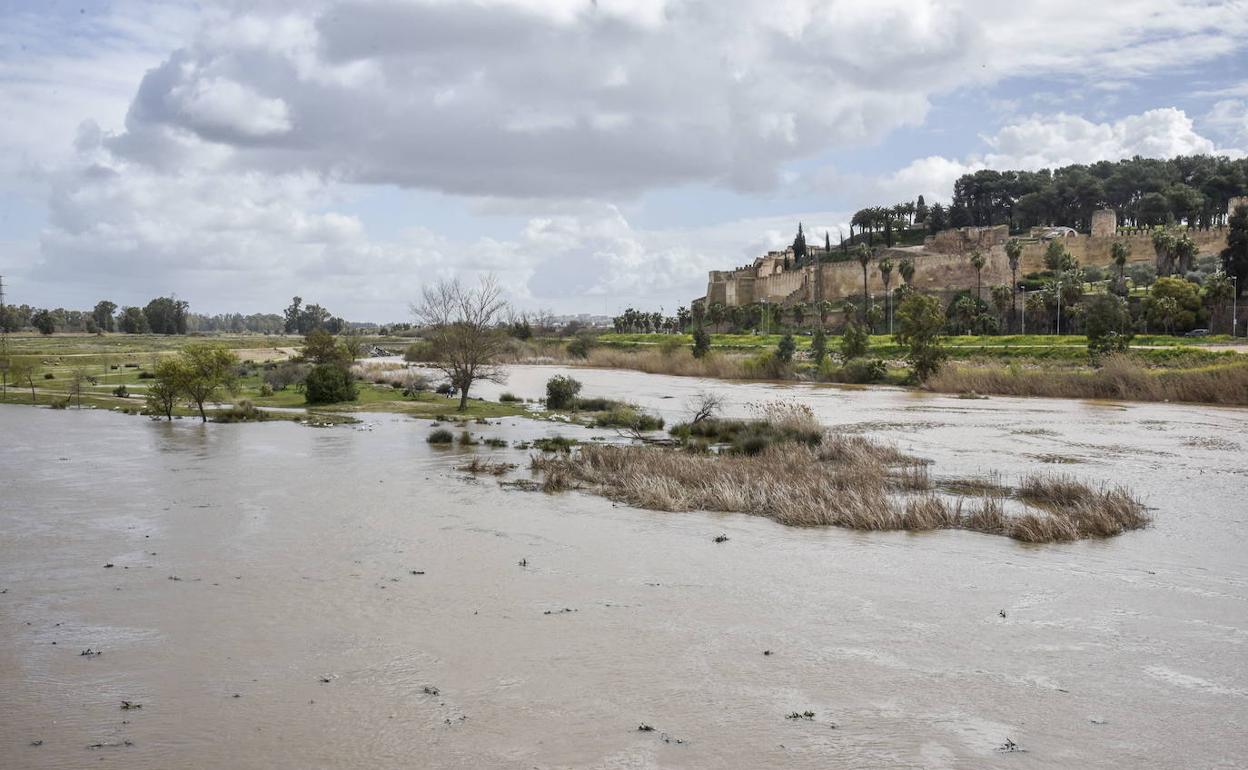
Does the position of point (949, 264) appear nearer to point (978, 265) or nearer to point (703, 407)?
point (978, 265)

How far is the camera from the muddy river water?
9.45m

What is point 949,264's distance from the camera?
107 m

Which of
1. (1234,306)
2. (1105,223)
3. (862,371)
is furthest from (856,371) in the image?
(1105,223)

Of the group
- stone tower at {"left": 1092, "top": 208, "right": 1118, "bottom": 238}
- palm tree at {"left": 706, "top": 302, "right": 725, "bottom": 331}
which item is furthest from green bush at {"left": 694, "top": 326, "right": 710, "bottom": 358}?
stone tower at {"left": 1092, "top": 208, "right": 1118, "bottom": 238}

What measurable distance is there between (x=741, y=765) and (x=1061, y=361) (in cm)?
5557

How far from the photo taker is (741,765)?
29.4ft

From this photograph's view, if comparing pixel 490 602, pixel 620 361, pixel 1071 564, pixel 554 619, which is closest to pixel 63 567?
pixel 490 602

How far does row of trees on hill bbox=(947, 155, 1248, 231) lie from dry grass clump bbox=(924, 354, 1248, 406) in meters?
68.9

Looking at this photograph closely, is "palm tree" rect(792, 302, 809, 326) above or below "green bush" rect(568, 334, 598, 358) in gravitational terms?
above

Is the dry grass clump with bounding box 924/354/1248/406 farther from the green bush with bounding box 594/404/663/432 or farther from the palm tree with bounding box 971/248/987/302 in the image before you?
the palm tree with bounding box 971/248/987/302

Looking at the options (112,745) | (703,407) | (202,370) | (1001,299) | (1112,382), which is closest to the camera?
(112,745)

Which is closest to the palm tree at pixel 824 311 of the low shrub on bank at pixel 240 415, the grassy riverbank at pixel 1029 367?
the grassy riverbank at pixel 1029 367

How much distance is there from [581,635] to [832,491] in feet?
29.8

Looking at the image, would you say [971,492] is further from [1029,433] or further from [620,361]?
[620,361]
